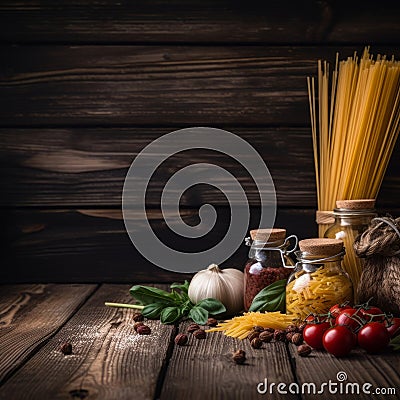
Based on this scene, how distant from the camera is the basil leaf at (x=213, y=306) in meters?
1.43

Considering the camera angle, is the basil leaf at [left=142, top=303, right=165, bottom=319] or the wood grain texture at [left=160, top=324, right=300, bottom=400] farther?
the basil leaf at [left=142, top=303, right=165, bottom=319]

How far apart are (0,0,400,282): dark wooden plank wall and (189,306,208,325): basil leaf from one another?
0.44 metres

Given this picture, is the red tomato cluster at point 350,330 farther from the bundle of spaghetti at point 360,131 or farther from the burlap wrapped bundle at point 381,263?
the bundle of spaghetti at point 360,131

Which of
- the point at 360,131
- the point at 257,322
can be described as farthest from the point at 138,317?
the point at 360,131

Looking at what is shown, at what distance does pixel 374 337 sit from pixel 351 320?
50 millimetres

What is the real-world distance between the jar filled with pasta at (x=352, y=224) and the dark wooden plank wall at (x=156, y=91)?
365 millimetres

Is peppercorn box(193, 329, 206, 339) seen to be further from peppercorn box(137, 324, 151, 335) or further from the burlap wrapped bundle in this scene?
the burlap wrapped bundle

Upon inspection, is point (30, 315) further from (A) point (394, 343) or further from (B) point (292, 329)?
(A) point (394, 343)

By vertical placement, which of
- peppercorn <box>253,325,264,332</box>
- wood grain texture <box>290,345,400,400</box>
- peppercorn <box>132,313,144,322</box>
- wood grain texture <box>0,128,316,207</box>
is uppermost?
wood grain texture <box>0,128,316,207</box>

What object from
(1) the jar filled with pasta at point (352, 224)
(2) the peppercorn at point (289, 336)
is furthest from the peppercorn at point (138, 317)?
(1) the jar filled with pasta at point (352, 224)

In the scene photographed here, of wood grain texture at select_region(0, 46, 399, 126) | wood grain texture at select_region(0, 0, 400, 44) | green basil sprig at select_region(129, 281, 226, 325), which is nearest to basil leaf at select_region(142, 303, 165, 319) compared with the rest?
green basil sprig at select_region(129, 281, 226, 325)

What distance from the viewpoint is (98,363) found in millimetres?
1131

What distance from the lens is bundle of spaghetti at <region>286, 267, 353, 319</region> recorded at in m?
1.31

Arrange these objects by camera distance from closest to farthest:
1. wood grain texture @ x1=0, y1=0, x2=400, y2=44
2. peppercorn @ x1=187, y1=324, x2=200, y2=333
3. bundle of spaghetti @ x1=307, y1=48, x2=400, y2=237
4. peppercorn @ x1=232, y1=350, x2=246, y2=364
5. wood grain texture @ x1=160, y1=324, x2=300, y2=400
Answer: wood grain texture @ x1=160, y1=324, x2=300, y2=400 < peppercorn @ x1=232, y1=350, x2=246, y2=364 < peppercorn @ x1=187, y1=324, x2=200, y2=333 < bundle of spaghetti @ x1=307, y1=48, x2=400, y2=237 < wood grain texture @ x1=0, y1=0, x2=400, y2=44
